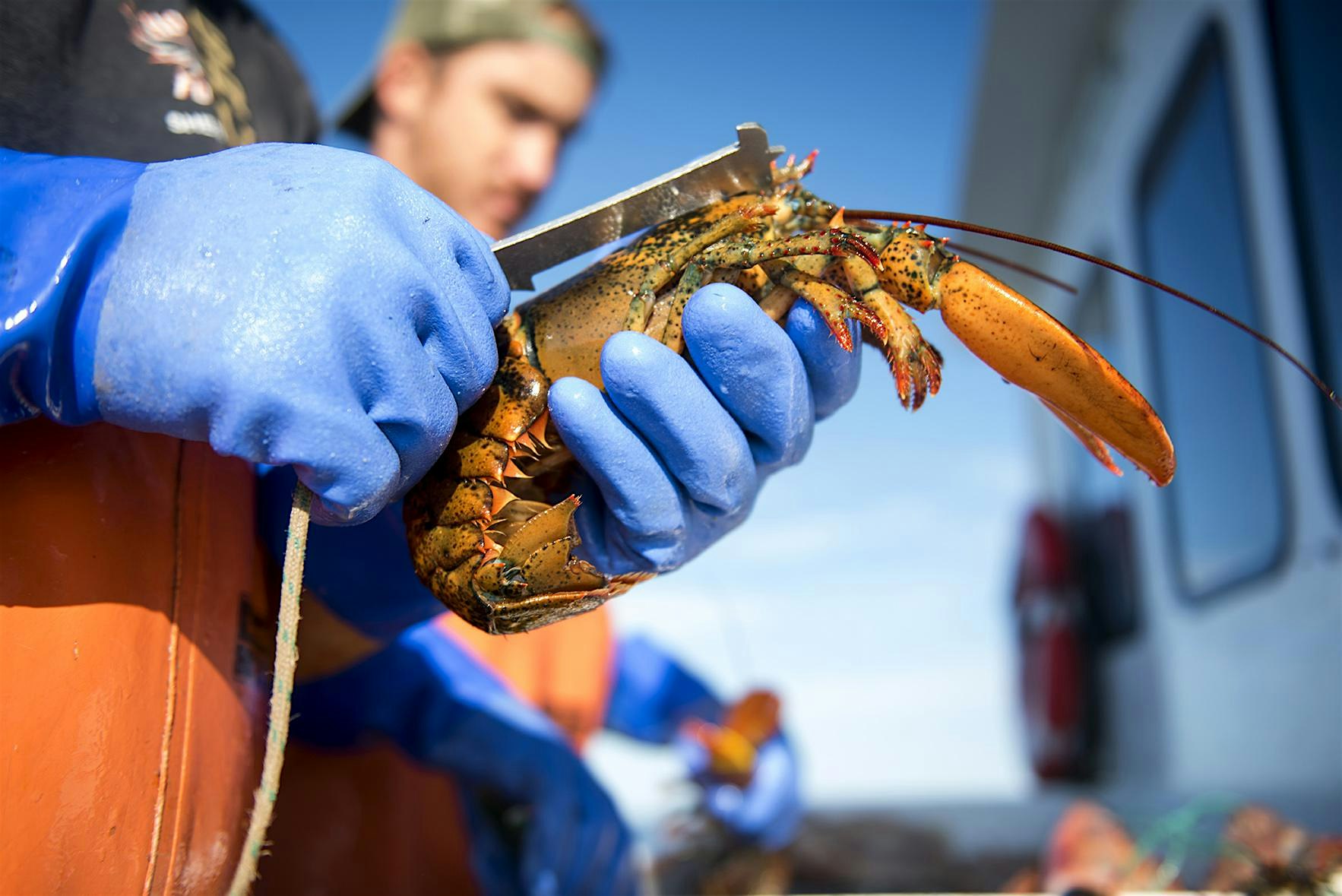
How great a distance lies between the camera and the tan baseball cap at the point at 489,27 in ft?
10.1

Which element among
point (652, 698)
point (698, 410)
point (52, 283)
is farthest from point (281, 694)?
point (652, 698)

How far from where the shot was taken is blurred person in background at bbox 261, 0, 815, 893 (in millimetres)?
1488

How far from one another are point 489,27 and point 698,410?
2.45m

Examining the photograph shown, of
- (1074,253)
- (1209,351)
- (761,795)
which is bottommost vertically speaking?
(761,795)

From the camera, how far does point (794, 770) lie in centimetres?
327

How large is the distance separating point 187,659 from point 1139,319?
4.20 metres

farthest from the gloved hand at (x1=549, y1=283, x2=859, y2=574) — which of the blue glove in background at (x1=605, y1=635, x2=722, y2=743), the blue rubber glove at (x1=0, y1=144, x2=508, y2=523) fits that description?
the blue glove in background at (x1=605, y1=635, x2=722, y2=743)

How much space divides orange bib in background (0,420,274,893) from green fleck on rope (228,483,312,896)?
0.13m

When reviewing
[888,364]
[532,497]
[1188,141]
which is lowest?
[532,497]

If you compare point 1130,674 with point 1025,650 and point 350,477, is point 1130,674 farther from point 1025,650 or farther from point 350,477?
point 350,477

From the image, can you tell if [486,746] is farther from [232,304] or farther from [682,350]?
[232,304]

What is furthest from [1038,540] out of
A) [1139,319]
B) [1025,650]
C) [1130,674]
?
[1139,319]

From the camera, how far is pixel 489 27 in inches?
121

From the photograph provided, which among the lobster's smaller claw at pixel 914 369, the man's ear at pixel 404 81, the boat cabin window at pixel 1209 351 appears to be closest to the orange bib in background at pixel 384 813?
the lobster's smaller claw at pixel 914 369
